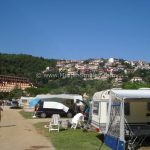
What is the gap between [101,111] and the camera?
18.3m

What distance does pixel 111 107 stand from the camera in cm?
1591

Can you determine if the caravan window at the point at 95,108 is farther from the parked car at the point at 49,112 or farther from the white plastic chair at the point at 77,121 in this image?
the parked car at the point at 49,112

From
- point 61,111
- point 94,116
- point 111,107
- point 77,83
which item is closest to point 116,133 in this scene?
point 111,107

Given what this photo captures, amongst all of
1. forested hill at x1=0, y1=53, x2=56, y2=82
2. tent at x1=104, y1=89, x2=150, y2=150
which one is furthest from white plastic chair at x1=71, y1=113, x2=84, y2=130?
forested hill at x1=0, y1=53, x2=56, y2=82

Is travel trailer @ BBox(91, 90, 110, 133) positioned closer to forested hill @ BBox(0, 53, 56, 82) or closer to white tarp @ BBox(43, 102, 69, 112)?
white tarp @ BBox(43, 102, 69, 112)

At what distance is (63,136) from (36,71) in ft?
426

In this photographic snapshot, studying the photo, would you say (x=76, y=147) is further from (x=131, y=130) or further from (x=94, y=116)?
(x=94, y=116)

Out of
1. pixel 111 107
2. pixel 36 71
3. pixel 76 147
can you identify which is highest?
pixel 36 71

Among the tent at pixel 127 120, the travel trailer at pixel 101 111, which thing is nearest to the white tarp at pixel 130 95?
the tent at pixel 127 120

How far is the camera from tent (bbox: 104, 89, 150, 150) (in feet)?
47.1

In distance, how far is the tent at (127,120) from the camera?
1437cm

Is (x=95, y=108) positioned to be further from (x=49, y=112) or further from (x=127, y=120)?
(x=49, y=112)

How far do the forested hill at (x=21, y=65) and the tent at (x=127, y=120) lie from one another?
420 ft

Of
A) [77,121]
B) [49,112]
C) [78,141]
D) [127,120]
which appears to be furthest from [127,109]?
[49,112]
